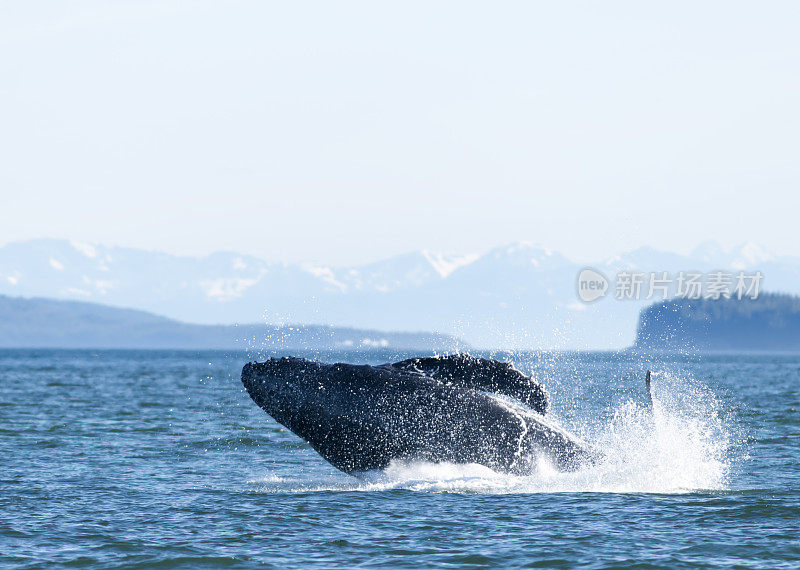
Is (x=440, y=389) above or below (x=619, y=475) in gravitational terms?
above

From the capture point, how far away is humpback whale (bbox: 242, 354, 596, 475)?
53.0 ft

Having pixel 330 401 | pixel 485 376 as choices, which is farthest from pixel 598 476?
pixel 330 401

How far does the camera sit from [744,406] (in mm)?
43969

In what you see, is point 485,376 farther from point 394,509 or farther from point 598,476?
point 598,476

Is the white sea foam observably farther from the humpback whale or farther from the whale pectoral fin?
the whale pectoral fin

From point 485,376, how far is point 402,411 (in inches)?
58.5

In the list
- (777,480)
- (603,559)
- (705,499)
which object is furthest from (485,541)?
(777,480)

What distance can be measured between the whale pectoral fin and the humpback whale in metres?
0.02

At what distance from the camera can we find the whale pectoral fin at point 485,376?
15.4 metres

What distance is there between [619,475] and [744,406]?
2765cm

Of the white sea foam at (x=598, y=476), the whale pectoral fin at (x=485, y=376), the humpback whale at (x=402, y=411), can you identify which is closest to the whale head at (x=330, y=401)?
the humpback whale at (x=402, y=411)

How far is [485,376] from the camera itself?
15.6 meters

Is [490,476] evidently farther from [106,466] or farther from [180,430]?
[180,430]

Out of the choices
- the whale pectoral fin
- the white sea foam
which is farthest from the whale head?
the white sea foam
